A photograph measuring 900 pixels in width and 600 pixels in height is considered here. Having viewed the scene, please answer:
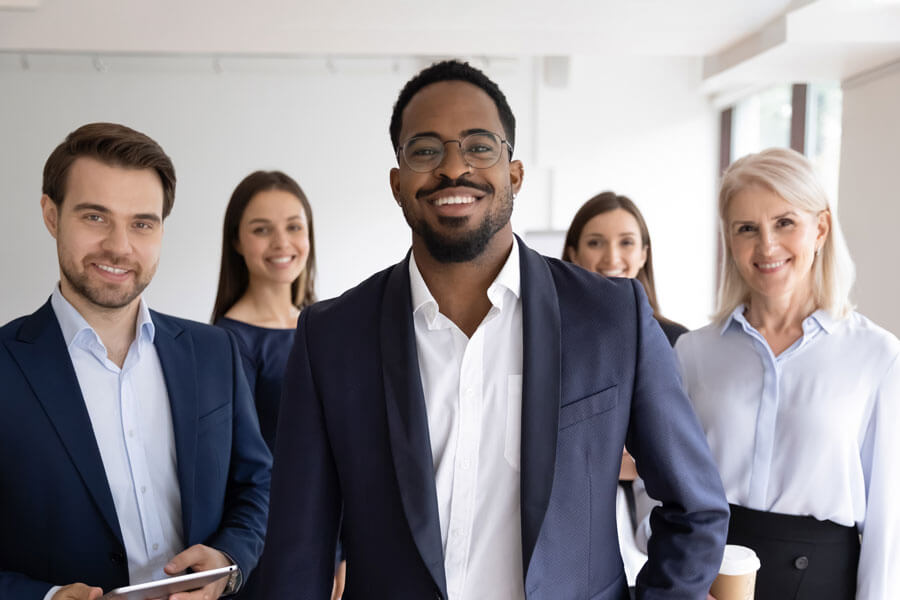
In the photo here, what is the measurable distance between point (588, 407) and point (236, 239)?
2201mm

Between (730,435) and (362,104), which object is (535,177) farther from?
(730,435)

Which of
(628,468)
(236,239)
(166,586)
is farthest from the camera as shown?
(236,239)

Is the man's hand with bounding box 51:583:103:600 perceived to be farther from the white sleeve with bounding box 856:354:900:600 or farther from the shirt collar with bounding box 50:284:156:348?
the white sleeve with bounding box 856:354:900:600

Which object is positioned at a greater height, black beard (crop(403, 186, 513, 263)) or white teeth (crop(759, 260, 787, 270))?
black beard (crop(403, 186, 513, 263))

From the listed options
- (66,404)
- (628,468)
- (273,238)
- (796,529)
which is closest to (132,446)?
(66,404)

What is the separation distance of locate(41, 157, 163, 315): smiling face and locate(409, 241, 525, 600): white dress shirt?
0.83m

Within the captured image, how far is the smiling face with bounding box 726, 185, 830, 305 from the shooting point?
7.48 ft

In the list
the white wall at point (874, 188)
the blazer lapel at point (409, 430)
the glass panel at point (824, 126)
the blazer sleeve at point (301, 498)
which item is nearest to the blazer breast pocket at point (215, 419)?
the blazer sleeve at point (301, 498)

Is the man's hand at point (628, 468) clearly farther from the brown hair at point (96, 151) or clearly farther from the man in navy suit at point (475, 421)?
the brown hair at point (96, 151)

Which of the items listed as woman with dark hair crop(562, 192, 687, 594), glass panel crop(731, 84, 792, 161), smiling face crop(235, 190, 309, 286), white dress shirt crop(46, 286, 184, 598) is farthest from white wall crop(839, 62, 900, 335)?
white dress shirt crop(46, 286, 184, 598)

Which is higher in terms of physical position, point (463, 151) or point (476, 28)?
point (476, 28)

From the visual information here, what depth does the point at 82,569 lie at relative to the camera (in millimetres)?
1813

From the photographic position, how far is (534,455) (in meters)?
1.40

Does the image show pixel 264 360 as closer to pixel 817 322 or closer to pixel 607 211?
pixel 607 211
